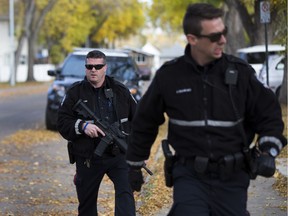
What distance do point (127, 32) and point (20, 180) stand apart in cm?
6112

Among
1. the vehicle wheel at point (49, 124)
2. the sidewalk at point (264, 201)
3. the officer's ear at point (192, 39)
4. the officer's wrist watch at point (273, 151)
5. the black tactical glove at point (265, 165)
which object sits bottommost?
the vehicle wheel at point (49, 124)

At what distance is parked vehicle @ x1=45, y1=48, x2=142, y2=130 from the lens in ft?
48.5

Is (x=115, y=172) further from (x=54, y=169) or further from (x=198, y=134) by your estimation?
(x=54, y=169)

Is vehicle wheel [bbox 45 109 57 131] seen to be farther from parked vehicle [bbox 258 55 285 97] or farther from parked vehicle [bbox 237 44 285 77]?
parked vehicle [bbox 237 44 285 77]

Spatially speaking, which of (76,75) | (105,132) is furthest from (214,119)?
(76,75)

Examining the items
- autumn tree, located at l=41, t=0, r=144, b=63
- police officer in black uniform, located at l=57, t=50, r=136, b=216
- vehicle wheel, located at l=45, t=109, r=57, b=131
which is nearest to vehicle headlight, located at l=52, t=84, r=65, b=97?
vehicle wheel, located at l=45, t=109, r=57, b=131

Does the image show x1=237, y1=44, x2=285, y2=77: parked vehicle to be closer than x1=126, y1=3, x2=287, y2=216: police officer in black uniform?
No

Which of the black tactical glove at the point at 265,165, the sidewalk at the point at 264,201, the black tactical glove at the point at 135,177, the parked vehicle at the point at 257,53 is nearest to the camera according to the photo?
the black tactical glove at the point at 265,165

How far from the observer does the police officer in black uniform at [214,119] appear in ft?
13.0

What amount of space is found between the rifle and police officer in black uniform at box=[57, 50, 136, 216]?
5 cm

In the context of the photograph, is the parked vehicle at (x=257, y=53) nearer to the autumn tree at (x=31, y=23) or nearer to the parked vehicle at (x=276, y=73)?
the parked vehicle at (x=276, y=73)

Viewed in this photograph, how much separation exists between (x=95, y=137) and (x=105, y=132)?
11cm

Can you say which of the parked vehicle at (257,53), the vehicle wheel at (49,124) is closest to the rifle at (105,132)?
the vehicle wheel at (49,124)

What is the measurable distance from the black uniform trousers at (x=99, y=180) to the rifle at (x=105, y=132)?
0.45ft
